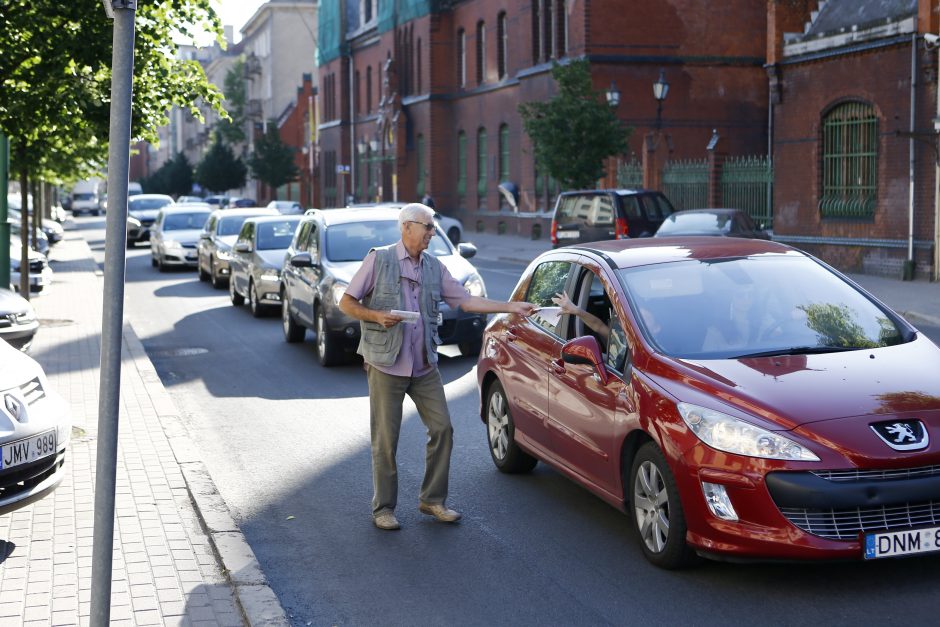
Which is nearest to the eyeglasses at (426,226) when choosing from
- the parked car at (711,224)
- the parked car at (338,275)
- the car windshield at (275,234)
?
the parked car at (338,275)

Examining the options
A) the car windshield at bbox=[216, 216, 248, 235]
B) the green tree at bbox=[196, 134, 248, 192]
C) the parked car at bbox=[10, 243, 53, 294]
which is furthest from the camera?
the green tree at bbox=[196, 134, 248, 192]

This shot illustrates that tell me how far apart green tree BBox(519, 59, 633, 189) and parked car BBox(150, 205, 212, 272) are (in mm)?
9459

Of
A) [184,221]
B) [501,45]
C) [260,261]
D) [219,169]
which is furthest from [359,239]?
[219,169]

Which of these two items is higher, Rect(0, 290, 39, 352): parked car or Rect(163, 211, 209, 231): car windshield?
Rect(163, 211, 209, 231): car windshield

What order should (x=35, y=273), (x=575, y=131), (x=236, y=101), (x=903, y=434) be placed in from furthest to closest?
1. (x=236, y=101)
2. (x=575, y=131)
3. (x=35, y=273)
4. (x=903, y=434)

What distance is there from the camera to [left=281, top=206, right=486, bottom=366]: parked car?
14359mm

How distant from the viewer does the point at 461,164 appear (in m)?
57.1

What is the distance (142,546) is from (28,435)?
2.73 feet

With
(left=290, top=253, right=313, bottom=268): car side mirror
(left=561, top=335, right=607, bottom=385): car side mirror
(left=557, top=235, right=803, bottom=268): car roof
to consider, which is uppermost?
(left=557, top=235, right=803, bottom=268): car roof

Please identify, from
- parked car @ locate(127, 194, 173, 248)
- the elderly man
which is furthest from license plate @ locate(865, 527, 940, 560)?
parked car @ locate(127, 194, 173, 248)

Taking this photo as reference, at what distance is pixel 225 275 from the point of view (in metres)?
26.4

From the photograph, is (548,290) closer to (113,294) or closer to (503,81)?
(113,294)

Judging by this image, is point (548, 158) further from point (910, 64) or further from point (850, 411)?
point (850, 411)

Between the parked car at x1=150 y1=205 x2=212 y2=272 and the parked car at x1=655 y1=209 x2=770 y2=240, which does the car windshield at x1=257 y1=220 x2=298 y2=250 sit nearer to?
the parked car at x1=655 y1=209 x2=770 y2=240
